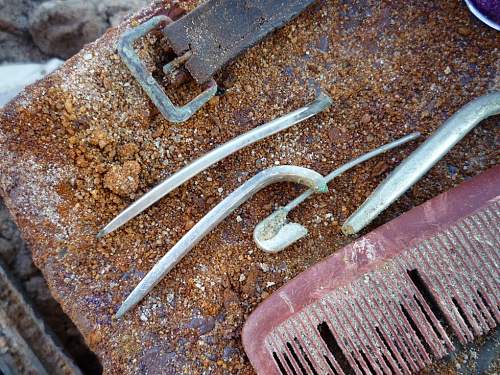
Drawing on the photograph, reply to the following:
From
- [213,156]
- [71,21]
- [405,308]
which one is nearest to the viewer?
[405,308]

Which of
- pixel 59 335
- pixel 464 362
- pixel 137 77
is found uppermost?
pixel 137 77

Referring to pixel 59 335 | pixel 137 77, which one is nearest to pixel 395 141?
pixel 137 77

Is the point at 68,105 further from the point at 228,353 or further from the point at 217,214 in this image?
the point at 228,353

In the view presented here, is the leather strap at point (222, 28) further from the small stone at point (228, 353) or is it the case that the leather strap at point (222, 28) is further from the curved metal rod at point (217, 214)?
the small stone at point (228, 353)

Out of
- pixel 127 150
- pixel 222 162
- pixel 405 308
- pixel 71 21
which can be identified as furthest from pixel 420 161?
pixel 71 21

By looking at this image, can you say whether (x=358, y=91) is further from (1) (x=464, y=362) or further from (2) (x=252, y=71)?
(1) (x=464, y=362)

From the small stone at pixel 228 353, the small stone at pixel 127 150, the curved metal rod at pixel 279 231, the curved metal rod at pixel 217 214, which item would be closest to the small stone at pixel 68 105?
the small stone at pixel 127 150
